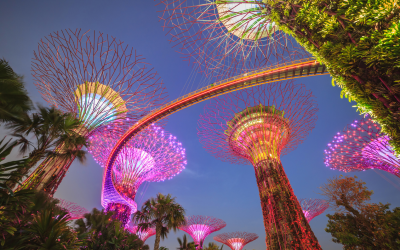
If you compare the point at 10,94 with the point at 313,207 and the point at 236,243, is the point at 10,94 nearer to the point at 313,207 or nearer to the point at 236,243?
the point at 313,207

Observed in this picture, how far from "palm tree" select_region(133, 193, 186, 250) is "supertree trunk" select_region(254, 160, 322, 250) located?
9189 mm

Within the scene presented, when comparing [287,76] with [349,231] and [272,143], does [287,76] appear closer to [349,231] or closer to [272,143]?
[272,143]

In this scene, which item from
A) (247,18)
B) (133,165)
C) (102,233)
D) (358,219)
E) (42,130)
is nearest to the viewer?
(247,18)

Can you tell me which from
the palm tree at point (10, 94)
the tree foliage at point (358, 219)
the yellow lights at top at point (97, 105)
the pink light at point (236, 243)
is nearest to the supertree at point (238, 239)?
the pink light at point (236, 243)

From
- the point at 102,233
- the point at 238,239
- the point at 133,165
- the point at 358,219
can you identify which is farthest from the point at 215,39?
the point at 238,239

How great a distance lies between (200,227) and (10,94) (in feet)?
116

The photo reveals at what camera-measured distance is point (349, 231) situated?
16.9 metres

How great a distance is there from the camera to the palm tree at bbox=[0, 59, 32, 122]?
5.68 meters

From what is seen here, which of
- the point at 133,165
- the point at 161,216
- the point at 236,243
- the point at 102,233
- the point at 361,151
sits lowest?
the point at 102,233

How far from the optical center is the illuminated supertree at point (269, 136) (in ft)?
41.5

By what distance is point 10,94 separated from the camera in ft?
19.2

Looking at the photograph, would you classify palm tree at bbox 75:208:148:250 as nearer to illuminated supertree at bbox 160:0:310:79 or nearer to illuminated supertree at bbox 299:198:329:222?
illuminated supertree at bbox 160:0:310:79

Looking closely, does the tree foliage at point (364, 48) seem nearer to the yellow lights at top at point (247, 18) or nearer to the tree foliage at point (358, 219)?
the yellow lights at top at point (247, 18)

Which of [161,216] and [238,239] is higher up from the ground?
[238,239]
